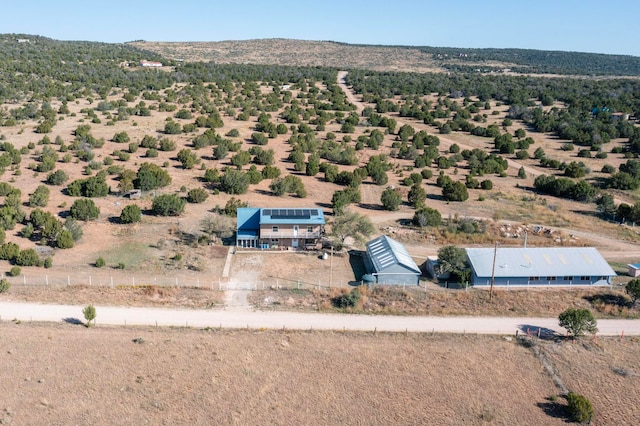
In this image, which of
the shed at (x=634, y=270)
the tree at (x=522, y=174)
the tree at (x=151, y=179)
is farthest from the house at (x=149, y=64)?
the shed at (x=634, y=270)

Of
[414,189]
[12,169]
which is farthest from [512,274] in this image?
[12,169]

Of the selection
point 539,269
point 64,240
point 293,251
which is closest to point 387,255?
point 293,251

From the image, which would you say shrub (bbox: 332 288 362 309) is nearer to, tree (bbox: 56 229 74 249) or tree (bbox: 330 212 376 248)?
tree (bbox: 330 212 376 248)

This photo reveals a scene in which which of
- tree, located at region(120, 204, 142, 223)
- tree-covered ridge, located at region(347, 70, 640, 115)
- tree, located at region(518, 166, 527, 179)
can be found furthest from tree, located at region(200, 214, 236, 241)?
tree-covered ridge, located at region(347, 70, 640, 115)

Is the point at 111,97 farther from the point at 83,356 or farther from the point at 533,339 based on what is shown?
the point at 533,339

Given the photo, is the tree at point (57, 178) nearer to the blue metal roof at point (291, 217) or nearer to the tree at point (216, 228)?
the tree at point (216, 228)
